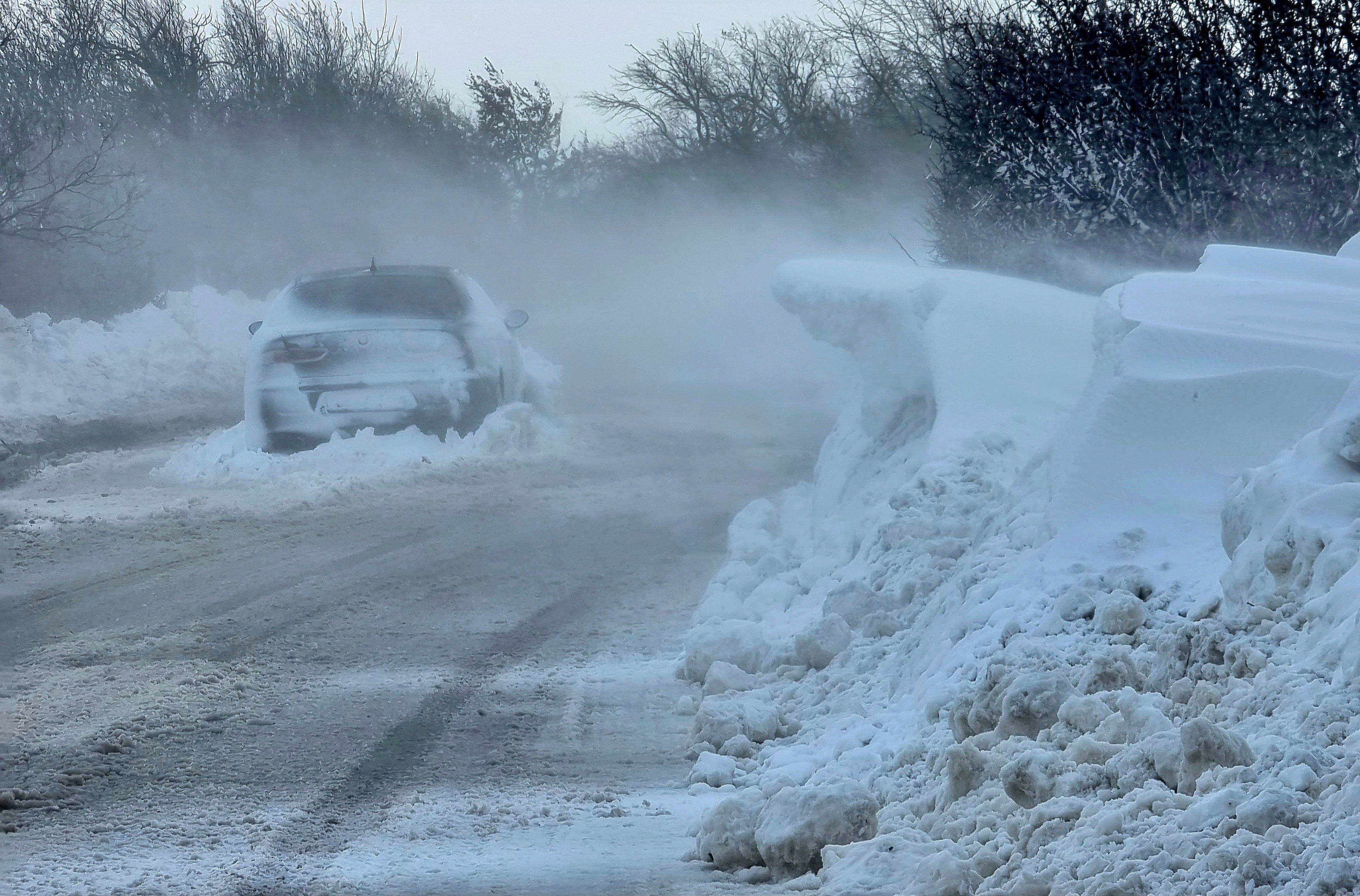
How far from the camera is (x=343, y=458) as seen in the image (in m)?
9.73

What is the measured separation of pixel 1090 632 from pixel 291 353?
24.8 ft

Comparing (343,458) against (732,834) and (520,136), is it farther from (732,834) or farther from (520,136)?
(520,136)

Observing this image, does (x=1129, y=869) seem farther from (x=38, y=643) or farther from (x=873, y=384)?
(x=873, y=384)

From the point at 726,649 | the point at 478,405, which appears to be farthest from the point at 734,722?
the point at 478,405

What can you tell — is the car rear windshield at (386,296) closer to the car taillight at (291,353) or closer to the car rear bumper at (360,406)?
Answer: the car taillight at (291,353)

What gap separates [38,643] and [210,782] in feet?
6.77

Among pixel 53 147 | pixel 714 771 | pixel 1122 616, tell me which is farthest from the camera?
pixel 53 147

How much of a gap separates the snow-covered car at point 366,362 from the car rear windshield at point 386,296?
0.01 m

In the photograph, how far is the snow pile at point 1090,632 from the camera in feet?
8.00

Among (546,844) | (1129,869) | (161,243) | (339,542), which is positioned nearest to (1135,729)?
(1129,869)

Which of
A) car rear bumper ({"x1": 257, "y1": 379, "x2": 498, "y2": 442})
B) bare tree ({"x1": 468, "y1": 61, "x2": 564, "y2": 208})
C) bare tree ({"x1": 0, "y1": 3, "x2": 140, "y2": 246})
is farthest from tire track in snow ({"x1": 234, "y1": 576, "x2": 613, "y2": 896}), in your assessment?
bare tree ({"x1": 468, "y1": 61, "x2": 564, "y2": 208})

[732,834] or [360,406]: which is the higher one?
[360,406]

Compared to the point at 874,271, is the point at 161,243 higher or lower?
higher

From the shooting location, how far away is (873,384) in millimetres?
7758
